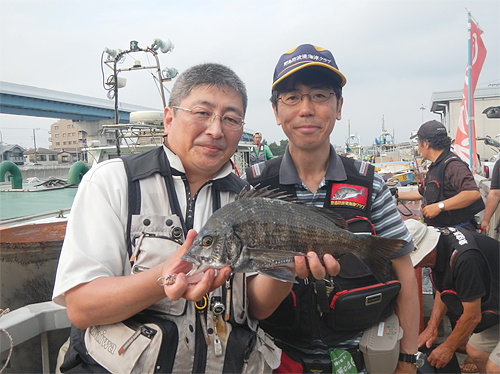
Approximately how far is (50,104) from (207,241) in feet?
123

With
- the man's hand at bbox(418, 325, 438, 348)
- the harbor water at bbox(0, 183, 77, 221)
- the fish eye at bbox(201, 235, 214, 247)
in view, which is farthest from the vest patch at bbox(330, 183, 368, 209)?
the harbor water at bbox(0, 183, 77, 221)

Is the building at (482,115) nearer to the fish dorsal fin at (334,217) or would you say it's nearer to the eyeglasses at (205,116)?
the fish dorsal fin at (334,217)

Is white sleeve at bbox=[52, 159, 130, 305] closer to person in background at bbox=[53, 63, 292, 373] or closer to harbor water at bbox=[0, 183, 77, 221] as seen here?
person in background at bbox=[53, 63, 292, 373]

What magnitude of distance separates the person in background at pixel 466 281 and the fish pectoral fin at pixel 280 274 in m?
2.37

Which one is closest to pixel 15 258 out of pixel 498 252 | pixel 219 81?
pixel 219 81

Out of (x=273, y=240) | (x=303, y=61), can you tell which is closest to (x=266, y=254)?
(x=273, y=240)

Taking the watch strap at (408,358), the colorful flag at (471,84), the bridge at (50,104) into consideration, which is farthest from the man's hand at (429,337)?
the bridge at (50,104)

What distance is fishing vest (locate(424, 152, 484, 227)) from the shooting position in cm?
497

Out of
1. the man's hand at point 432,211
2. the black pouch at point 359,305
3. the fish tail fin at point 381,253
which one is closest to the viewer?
the fish tail fin at point 381,253

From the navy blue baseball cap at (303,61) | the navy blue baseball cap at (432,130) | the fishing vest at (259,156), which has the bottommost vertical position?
the fishing vest at (259,156)

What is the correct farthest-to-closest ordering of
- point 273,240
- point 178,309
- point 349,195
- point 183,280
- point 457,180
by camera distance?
point 457,180 → point 349,195 → point 273,240 → point 178,309 → point 183,280

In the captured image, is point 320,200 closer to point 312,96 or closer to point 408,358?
point 312,96

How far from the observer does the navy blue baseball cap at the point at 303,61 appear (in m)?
2.27

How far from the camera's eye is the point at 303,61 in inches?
89.7
